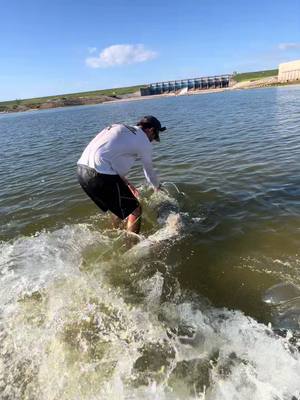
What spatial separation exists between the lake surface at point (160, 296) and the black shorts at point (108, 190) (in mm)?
917

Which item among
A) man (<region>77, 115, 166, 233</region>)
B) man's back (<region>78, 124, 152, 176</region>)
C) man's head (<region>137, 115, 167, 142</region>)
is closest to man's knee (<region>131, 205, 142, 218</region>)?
man (<region>77, 115, 166, 233</region>)

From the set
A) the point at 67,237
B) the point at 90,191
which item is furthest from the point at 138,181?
the point at 90,191

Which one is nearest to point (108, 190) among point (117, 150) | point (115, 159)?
point (115, 159)

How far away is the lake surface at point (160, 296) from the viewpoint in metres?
3.91

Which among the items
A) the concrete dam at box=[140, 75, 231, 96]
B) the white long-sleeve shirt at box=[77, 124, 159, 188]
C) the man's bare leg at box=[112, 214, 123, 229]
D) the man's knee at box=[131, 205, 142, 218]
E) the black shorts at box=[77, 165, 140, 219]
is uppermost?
the white long-sleeve shirt at box=[77, 124, 159, 188]

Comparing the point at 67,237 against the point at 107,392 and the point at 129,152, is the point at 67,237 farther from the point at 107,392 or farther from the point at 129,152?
the point at 107,392

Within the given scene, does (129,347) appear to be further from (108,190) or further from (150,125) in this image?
(150,125)

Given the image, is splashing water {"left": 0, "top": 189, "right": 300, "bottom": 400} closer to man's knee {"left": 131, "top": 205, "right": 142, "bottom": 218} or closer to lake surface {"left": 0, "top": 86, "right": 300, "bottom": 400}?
lake surface {"left": 0, "top": 86, "right": 300, "bottom": 400}

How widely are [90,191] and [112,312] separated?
88.3 inches

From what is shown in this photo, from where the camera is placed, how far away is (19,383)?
4.01 meters

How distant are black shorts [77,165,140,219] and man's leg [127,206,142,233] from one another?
0.68 ft

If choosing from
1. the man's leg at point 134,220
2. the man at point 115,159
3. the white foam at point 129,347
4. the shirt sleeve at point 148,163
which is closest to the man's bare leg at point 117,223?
the man's leg at point 134,220

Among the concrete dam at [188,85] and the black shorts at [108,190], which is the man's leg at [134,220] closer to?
the black shorts at [108,190]

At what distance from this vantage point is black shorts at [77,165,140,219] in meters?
6.04
